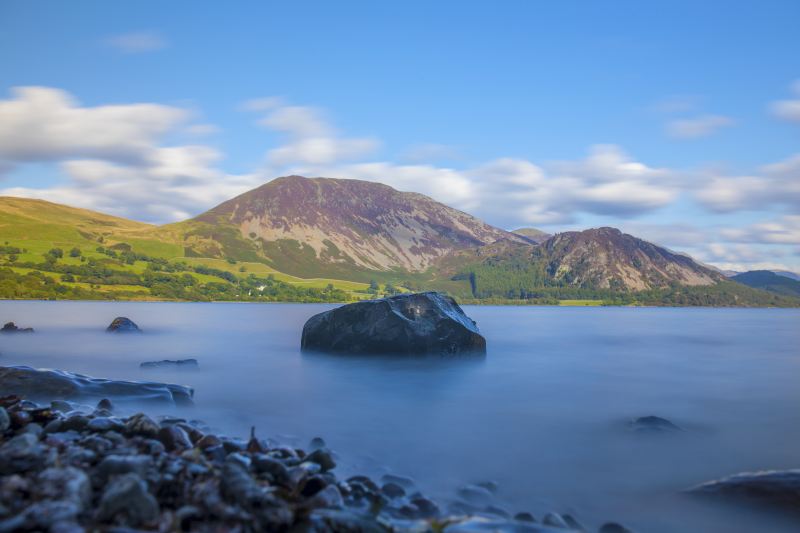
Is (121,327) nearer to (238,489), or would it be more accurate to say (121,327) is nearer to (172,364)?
(172,364)

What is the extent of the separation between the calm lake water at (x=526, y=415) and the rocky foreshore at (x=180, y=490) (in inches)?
52.9

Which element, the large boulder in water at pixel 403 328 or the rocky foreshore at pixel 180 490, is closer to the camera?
the rocky foreshore at pixel 180 490

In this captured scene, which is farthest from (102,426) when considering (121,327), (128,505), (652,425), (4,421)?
(121,327)

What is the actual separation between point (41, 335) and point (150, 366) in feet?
70.1

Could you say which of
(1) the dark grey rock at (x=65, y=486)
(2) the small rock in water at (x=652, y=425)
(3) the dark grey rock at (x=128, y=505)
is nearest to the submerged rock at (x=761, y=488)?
(2) the small rock in water at (x=652, y=425)

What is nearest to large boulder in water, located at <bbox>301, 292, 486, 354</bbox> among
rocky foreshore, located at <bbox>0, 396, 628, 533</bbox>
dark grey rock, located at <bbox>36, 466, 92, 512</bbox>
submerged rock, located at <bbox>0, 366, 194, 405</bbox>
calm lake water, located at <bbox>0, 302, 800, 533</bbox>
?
calm lake water, located at <bbox>0, 302, 800, 533</bbox>

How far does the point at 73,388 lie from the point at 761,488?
57.6ft

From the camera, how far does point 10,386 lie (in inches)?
616

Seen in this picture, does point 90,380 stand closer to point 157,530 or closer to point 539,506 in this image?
point 157,530

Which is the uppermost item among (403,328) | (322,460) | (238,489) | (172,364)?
(403,328)

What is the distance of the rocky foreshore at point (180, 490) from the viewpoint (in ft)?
18.8

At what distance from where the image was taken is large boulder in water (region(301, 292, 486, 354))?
26.6m

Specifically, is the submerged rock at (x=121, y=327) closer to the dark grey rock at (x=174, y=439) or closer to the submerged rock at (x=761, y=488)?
the dark grey rock at (x=174, y=439)

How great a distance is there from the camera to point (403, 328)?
2656 cm
